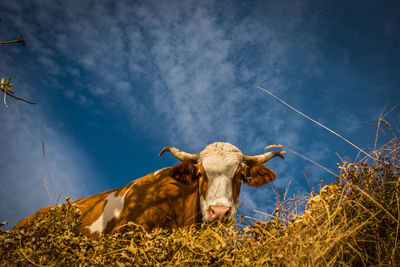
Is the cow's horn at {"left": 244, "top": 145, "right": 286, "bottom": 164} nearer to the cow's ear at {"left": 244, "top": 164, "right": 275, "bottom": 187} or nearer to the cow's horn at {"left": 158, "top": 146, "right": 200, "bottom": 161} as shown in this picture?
the cow's ear at {"left": 244, "top": 164, "right": 275, "bottom": 187}

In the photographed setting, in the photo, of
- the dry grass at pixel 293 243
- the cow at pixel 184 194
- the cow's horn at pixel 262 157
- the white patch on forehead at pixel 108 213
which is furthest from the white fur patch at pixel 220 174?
the white patch on forehead at pixel 108 213

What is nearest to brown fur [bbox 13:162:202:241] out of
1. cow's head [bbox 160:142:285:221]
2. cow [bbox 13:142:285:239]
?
cow [bbox 13:142:285:239]

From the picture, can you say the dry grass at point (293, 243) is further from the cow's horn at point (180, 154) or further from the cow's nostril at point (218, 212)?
the cow's horn at point (180, 154)

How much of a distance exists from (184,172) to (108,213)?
180 cm

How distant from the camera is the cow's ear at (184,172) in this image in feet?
16.7

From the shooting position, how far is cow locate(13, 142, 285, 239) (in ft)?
14.2

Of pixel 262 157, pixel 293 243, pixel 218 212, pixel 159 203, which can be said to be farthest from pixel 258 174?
pixel 293 243

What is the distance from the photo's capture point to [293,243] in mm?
2295

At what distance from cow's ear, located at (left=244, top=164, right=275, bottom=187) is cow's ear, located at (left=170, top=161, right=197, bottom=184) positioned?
1.28 meters

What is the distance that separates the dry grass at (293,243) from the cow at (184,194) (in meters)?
1.55

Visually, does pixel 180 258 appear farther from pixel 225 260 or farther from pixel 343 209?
pixel 343 209

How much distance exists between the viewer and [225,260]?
205cm

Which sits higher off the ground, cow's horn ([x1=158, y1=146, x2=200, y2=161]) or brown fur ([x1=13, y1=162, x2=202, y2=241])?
cow's horn ([x1=158, y1=146, x2=200, y2=161])

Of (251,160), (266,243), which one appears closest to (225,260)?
(266,243)
